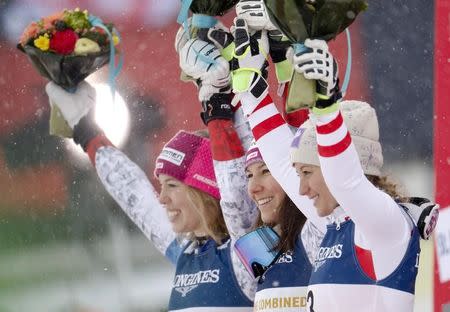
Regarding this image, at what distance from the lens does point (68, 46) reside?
5.06 meters

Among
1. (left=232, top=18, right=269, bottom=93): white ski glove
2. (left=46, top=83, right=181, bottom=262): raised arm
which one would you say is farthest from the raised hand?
(left=46, top=83, right=181, bottom=262): raised arm

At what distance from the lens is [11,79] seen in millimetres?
8055

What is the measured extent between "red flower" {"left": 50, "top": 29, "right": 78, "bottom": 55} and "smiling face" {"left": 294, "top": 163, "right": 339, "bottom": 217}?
141 cm

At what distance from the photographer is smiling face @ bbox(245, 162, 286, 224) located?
4363 mm

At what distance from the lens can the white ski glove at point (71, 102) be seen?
17.0 feet

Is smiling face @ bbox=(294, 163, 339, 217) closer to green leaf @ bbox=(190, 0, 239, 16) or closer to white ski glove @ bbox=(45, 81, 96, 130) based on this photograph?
green leaf @ bbox=(190, 0, 239, 16)

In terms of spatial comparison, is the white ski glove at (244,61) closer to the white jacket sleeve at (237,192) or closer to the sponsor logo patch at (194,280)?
the white jacket sleeve at (237,192)

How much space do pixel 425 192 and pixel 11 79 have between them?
2697mm

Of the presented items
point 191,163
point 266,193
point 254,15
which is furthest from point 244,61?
point 191,163

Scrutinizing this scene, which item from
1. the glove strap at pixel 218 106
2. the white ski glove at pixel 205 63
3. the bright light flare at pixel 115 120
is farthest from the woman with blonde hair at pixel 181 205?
the bright light flare at pixel 115 120

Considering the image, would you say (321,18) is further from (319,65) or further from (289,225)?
(289,225)

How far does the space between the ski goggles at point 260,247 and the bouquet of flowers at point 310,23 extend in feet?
2.86

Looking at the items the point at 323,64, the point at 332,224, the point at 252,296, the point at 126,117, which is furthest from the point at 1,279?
the point at 323,64

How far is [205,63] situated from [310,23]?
0.83 m
